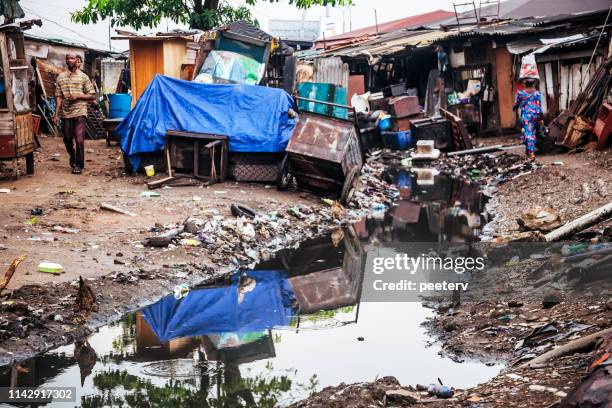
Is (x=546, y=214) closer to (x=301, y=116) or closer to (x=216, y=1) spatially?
(x=301, y=116)

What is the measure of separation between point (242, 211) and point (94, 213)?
5.97 feet

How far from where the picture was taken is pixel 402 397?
169 inches

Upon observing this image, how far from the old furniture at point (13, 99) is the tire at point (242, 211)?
3.36 metres

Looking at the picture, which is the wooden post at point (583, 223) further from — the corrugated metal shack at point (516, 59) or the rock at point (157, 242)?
the corrugated metal shack at point (516, 59)

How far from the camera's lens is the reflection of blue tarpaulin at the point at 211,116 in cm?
1185

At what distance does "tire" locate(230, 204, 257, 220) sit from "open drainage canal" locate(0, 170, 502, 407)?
114 cm

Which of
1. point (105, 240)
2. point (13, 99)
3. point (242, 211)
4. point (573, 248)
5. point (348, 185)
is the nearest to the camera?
point (573, 248)

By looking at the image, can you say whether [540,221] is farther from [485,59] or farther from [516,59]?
[485,59]

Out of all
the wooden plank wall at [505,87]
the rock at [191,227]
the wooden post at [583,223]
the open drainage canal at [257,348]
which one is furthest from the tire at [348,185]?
the wooden plank wall at [505,87]

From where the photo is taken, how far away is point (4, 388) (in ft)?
15.6

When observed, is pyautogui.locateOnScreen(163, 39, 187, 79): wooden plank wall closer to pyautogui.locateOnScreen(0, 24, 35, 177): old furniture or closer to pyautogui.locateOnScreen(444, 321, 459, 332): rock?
pyautogui.locateOnScreen(0, 24, 35, 177): old furniture


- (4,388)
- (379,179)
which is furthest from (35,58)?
(4,388)

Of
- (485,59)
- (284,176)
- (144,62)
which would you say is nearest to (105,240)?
(284,176)

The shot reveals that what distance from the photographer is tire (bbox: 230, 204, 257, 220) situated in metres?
9.70
